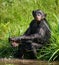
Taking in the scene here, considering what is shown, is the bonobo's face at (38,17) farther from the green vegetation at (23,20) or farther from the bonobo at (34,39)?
the green vegetation at (23,20)

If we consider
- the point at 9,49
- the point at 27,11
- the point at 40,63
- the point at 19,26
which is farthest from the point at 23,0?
the point at 40,63

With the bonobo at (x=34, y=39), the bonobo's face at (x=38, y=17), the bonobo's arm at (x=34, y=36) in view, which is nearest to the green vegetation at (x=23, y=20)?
the bonobo at (x=34, y=39)

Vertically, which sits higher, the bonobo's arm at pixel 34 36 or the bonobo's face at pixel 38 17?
the bonobo's face at pixel 38 17

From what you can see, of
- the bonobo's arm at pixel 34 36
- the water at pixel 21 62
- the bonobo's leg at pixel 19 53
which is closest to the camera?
the water at pixel 21 62

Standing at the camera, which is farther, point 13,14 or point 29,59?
point 13,14

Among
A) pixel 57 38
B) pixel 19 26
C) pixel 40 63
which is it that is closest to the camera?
pixel 40 63

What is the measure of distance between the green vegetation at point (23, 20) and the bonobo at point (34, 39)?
0.65 feet

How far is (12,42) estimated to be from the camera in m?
13.5

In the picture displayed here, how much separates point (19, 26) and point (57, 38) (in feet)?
8.27

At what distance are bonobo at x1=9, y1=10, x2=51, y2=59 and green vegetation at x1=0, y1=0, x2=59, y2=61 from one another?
0.20m

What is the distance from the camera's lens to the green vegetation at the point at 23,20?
13.4m

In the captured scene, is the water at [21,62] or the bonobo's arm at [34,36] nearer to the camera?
the water at [21,62]

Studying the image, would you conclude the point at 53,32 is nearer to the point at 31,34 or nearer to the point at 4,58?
the point at 31,34

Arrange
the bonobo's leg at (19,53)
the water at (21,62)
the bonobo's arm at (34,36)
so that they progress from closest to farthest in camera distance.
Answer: the water at (21,62)
the bonobo's arm at (34,36)
the bonobo's leg at (19,53)
